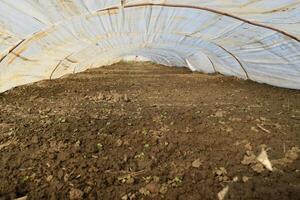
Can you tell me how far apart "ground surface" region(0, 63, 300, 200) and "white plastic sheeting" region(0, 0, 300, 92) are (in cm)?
58

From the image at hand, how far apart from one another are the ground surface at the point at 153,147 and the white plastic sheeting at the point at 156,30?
0.58 metres

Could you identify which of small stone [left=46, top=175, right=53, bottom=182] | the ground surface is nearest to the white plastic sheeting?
the ground surface

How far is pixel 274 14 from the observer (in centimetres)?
304

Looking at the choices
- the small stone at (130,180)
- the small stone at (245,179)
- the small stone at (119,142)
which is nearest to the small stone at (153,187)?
the small stone at (130,180)

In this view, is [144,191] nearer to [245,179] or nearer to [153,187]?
[153,187]

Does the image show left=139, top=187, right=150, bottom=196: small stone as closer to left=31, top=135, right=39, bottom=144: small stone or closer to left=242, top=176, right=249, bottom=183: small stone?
A: left=242, top=176, right=249, bottom=183: small stone

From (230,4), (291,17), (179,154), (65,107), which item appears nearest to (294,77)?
(291,17)

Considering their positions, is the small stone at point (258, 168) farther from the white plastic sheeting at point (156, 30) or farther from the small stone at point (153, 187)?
the white plastic sheeting at point (156, 30)

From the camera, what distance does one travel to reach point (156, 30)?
4.39 m

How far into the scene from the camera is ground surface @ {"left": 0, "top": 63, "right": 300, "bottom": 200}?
213cm

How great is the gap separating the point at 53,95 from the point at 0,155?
278 cm

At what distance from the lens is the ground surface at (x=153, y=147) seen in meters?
2.13

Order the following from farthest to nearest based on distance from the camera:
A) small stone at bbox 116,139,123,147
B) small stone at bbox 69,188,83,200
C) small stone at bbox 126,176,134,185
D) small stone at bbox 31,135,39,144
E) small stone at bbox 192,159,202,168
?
small stone at bbox 31,135,39,144 → small stone at bbox 116,139,123,147 → small stone at bbox 192,159,202,168 → small stone at bbox 126,176,134,185 → small stone at bbox 69,188,83,200

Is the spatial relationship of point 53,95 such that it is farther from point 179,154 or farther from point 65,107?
point 179,154
